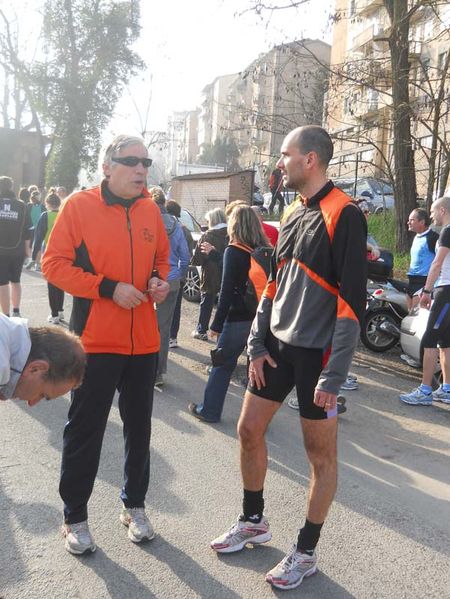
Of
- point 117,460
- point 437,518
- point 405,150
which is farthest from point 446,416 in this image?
point 405,150

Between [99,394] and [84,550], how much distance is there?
2.70 ft

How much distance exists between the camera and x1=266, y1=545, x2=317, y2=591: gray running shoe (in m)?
2.96

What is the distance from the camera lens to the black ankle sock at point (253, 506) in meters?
3.28

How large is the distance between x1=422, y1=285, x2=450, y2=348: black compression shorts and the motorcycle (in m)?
1.96

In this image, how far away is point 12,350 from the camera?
213cm

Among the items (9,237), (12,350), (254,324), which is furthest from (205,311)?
(12,350)

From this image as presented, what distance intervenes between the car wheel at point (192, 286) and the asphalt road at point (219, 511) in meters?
5.26

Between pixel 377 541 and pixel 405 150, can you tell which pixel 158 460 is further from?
pixel 405 150

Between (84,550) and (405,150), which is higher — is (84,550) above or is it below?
below

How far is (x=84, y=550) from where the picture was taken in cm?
315

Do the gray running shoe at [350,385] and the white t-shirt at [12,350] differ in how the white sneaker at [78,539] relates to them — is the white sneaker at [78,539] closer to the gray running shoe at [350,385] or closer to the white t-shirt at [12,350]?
the white t-shirt at [12,350]

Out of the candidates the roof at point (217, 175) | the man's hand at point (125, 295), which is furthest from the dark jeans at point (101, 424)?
the roof at point (217, 175)

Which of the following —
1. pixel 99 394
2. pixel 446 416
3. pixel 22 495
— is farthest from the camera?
pixel 446 416

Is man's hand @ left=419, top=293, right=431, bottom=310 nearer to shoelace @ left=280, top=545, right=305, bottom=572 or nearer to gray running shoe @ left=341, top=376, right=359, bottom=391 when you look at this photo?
gray running shoe @ left=341, top=376, right=359, bottom=391
